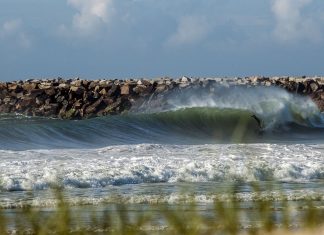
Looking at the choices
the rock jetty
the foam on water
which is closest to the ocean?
the foam on water

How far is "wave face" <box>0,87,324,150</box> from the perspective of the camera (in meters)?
28.6

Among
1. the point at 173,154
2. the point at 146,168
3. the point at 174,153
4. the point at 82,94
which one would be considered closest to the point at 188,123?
the point at 82,94

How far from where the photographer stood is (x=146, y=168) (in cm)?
1638

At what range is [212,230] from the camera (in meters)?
5.11

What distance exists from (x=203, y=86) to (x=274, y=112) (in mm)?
4905

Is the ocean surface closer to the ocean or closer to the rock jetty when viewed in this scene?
the ocean

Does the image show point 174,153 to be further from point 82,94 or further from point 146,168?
point 82,94

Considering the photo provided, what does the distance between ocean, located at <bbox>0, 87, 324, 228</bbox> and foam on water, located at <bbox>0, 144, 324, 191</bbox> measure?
18 mm

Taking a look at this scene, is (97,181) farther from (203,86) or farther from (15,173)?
(203,86)

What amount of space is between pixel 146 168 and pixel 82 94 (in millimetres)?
24818

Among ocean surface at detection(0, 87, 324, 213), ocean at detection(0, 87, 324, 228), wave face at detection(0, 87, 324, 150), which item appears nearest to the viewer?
ocean at detection(0, 87, 324, 228)

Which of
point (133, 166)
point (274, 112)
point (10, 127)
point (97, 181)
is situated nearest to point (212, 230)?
point (97, 181)

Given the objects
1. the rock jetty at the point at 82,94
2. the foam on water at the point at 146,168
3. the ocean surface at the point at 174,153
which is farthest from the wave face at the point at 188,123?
the foam on water at the point at 146,168

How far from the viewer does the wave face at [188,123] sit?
28.6 m
